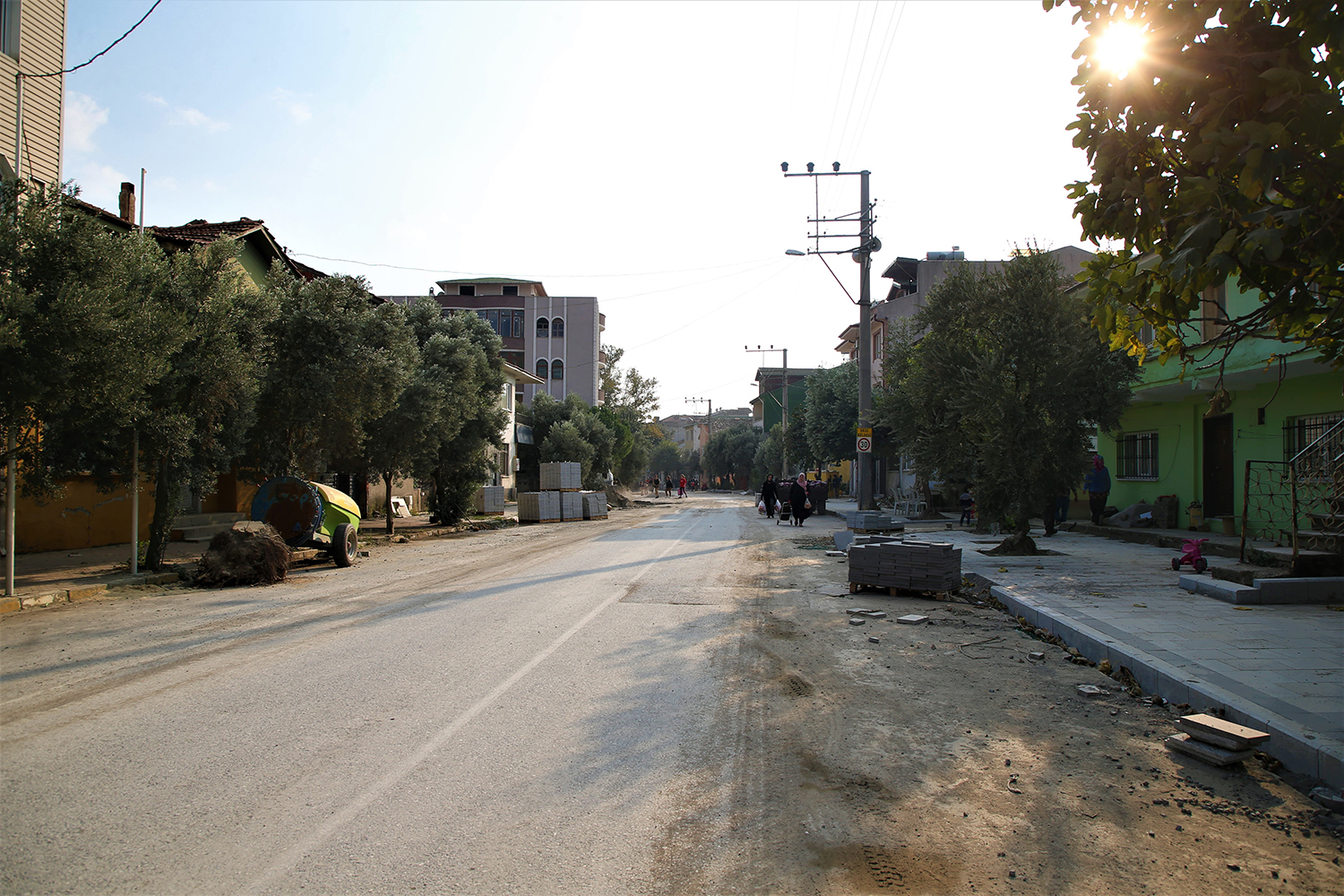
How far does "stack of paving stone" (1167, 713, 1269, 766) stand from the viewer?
4664 mm

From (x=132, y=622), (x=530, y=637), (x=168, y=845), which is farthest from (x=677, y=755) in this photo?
(x=132, y=622)

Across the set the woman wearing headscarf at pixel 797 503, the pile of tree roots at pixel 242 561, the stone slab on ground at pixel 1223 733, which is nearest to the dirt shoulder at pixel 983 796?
the stone slab on ground at pixel 1223 733

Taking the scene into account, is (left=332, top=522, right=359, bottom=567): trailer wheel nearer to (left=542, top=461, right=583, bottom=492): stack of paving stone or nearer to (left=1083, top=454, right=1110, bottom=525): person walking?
(left=1083, top=454, right=1110, bottom=525): person walking

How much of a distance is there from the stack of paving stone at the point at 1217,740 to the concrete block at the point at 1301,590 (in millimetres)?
5378

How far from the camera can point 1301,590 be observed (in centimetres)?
921

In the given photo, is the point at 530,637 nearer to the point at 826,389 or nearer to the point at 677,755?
the point at 677,755

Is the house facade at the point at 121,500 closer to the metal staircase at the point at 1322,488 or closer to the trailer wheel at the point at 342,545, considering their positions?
the trailer wheel at the point at 342,545

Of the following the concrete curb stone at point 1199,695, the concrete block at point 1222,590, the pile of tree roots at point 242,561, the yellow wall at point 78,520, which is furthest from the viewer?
the yellow wall at point 78,520

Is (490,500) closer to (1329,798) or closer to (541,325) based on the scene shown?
(1329,798)

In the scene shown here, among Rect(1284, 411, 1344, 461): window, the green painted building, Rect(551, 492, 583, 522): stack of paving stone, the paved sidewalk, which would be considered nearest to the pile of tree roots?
the paved sidewalk

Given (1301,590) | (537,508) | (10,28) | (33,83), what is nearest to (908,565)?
(1301,590)

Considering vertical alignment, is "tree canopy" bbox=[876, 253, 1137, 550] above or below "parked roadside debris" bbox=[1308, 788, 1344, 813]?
above

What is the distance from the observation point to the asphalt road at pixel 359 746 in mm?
3285

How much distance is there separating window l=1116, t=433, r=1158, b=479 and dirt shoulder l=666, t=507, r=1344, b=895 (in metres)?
16.3
